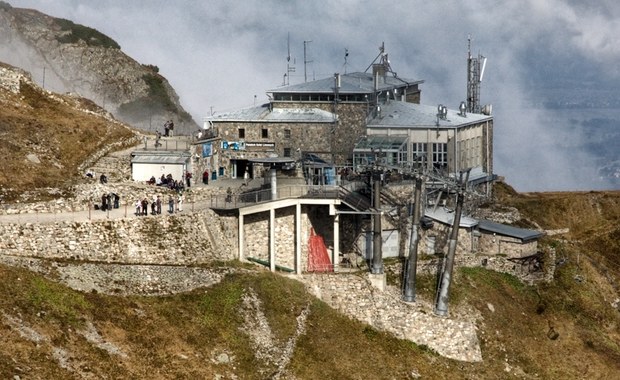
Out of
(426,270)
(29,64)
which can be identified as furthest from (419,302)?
(29,64)

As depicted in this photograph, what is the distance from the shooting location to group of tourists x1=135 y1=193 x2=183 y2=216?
269ft

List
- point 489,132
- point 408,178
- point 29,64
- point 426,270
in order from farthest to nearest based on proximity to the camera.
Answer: point 29,64
point 489,132
point 408,178
point 426,270

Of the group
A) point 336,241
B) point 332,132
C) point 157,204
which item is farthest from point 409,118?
point 157,204

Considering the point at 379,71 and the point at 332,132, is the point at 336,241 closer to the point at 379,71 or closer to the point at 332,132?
the point at 332,132

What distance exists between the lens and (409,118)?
101938 millimetres

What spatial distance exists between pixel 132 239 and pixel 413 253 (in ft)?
63.4

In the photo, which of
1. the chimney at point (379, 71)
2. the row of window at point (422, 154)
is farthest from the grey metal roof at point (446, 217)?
the chimney at point (379, 71)

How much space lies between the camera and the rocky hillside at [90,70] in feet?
494

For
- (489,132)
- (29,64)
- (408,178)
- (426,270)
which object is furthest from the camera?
(29,64)

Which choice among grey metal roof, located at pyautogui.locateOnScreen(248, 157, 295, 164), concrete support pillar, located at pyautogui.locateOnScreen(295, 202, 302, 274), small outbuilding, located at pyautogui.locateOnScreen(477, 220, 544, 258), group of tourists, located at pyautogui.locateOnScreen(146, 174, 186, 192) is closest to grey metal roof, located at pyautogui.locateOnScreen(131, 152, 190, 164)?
group of tourists, located at pyautogui.locateOnScreen(146, 174, 186, 192)

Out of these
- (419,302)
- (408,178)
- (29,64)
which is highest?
(29,64)

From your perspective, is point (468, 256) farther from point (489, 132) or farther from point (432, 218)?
point (489, 132)

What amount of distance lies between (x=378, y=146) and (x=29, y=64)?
67927mm

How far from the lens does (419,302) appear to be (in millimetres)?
84125
